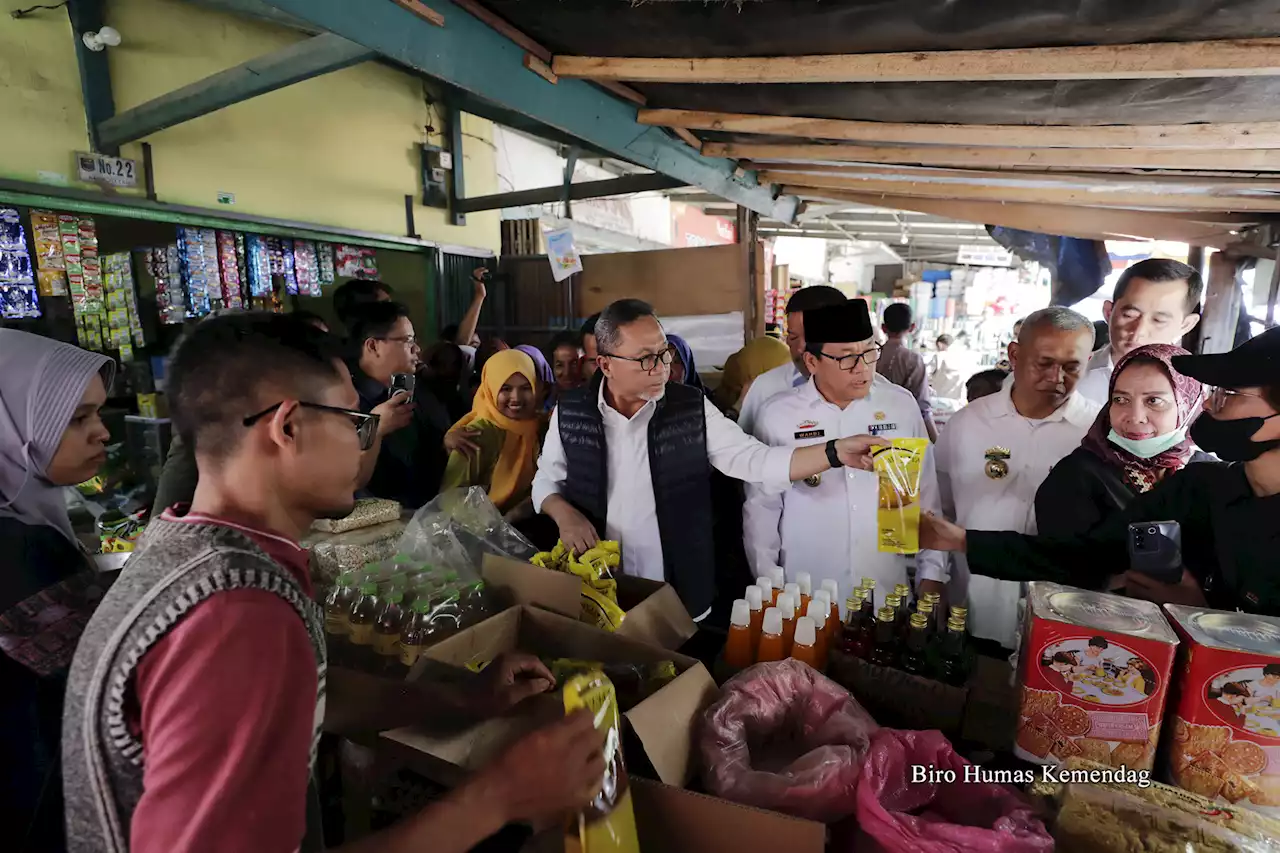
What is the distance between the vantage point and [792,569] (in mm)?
2465

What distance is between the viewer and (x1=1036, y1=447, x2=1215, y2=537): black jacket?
1728 mm

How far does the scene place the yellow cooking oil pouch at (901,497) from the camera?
5.26 feet

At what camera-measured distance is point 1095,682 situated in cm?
109

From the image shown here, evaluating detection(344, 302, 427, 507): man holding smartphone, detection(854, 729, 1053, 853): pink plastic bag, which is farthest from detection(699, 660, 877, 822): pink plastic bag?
detection(344, 302, 427, 507): man holding smartphone

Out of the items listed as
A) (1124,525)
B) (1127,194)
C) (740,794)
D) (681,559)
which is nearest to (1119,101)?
(1124,525)

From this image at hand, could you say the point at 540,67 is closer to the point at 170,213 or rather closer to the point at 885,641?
the point at 885,641

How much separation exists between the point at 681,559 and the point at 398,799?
46.0 inches

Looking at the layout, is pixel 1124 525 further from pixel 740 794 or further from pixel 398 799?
pixel 398 799

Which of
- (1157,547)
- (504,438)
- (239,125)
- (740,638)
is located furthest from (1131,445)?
(239,125)

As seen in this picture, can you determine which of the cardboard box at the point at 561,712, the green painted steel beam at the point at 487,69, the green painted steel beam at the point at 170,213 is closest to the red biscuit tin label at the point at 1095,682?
the cardboard box at the point at 561,712

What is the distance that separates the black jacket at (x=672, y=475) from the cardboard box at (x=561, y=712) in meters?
0.75

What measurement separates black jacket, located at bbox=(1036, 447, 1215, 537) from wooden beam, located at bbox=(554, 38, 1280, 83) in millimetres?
955

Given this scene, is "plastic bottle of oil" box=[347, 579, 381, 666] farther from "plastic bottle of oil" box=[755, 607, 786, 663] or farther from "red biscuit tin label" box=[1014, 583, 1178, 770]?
"red biscuit tin label" box=[1014, 583, 1178, 770]

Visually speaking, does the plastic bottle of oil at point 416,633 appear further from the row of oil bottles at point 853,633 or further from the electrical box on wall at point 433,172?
the electrical box on wall at point 433,172
